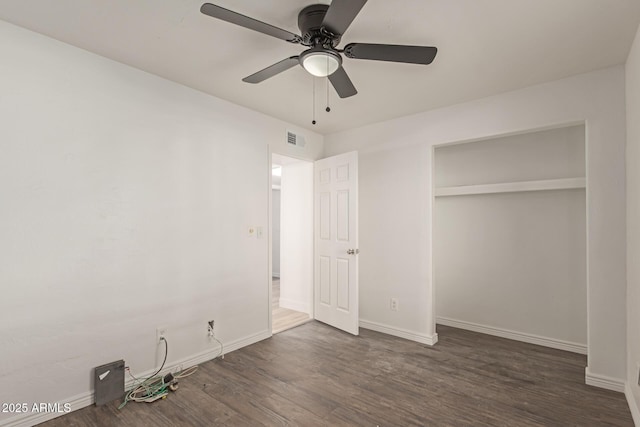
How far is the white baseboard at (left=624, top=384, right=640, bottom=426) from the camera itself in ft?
6.54

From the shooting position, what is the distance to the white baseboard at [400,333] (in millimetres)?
3393

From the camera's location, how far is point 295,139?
156 inches

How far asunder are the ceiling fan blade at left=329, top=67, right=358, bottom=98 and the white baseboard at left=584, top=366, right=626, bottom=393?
288 centimetres

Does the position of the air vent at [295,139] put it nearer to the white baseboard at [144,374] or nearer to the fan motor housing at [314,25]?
the fan motor housing at [314,25]

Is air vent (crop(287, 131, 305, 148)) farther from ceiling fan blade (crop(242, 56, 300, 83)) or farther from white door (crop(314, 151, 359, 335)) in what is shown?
ceiling fan blade (crop(242, 56, 300, 83))

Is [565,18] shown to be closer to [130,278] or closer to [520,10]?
[520,10]

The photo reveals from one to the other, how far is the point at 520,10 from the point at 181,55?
2.23 m

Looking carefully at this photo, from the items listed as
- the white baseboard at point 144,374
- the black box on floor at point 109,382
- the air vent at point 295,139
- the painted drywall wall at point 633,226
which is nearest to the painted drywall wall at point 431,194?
the painted drywall wall at point 633,226

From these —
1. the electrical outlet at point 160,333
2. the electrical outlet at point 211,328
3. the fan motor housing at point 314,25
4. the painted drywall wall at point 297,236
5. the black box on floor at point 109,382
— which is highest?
the fan motor housing at point 314,25

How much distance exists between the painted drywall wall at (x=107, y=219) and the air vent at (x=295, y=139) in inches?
25.4

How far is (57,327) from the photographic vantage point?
211 centimetres

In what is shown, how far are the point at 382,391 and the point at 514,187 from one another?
2505mm

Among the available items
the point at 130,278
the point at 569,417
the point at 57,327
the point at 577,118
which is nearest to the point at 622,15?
the point at 577,118

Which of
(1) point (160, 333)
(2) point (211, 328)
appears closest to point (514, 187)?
(2) point (211, 328)
